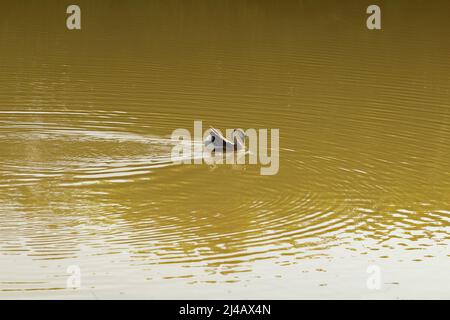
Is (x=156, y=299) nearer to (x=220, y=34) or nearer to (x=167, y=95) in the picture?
(x=167, y=95)

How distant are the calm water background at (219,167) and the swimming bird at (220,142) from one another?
18.7 inches

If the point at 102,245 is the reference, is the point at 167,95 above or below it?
above

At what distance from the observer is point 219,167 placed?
36.1 feet

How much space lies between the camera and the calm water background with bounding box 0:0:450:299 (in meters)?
7.89

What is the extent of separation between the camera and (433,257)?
8.45 m

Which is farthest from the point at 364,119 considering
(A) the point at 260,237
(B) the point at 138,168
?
Answer: (A) the point at 260,237

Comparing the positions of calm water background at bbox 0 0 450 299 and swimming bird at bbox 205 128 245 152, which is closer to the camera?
calm water background at bbox 0 0 450 299

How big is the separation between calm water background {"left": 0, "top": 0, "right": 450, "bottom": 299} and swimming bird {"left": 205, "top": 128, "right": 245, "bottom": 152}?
474 mm

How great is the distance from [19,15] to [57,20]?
1048 millimetres

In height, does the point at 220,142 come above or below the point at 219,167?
above

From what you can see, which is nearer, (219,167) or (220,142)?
(219,167)

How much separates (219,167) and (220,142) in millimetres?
504

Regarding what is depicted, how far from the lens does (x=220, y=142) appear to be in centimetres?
1145

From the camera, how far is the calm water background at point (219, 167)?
7.89 metres
